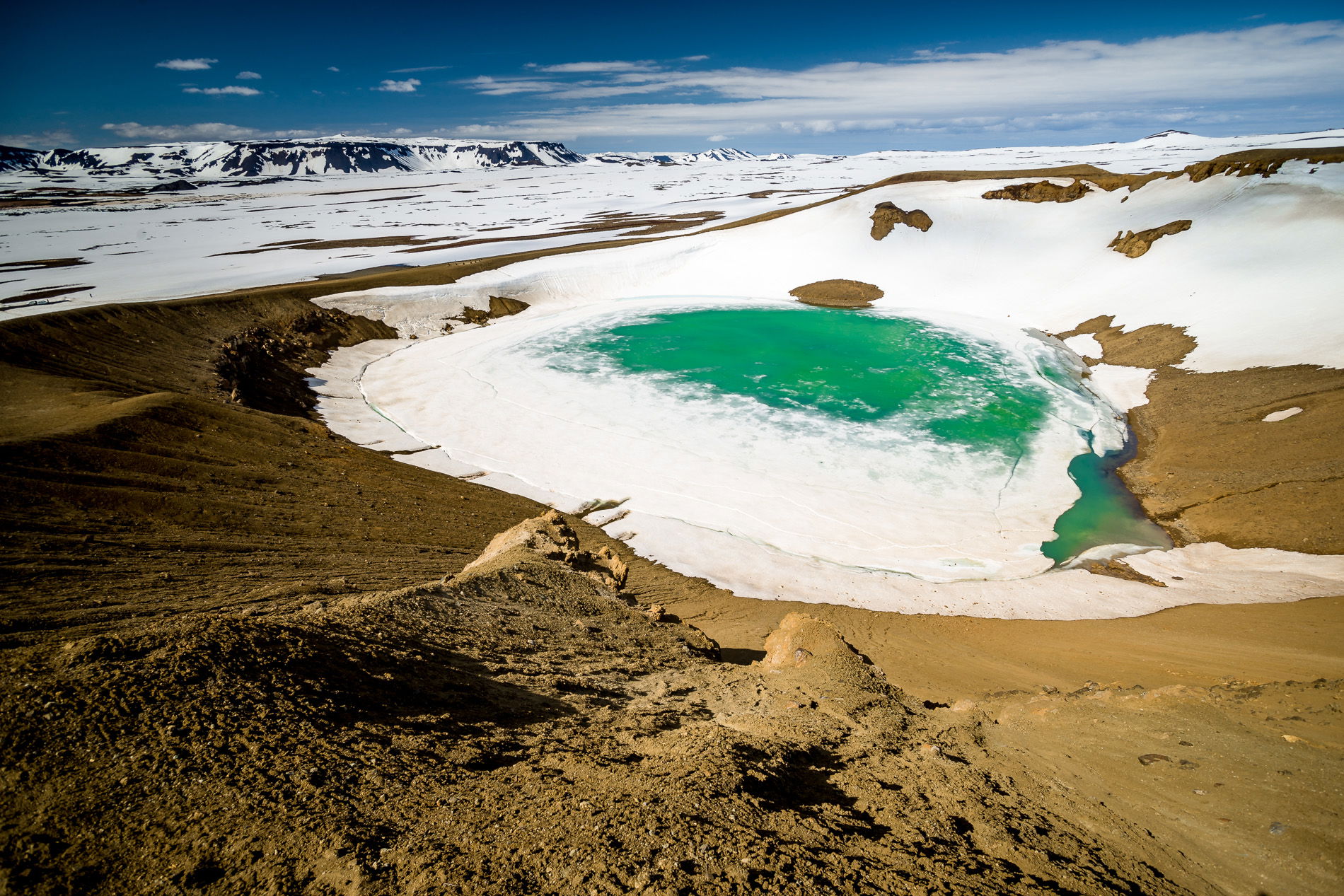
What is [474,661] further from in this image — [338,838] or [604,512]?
[604,512]

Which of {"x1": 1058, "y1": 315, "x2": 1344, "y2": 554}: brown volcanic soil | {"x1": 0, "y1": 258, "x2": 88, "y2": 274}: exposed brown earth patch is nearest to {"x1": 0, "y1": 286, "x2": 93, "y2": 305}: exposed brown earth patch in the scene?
{"x1": 0, "y1": 258, "x2": 88, "y2": 274}: exposed brown earth patch

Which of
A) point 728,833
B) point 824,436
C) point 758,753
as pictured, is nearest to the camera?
point 728,833

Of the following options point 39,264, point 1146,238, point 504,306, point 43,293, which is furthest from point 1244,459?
point 39,264

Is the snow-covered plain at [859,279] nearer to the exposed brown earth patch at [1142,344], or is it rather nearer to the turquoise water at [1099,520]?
the exposed brown earth patch at [1142,344]

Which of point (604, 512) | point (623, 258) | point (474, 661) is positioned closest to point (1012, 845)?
point (474, 661)

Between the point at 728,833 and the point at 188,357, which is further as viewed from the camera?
the point at 188,357

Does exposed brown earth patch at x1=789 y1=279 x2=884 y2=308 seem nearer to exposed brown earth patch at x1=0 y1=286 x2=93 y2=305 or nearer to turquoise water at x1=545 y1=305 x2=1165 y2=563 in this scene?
turquoise water at x1=545 y1=305 x2=1165 y2=563

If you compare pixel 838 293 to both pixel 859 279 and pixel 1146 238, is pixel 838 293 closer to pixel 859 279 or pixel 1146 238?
pixel 859 279
